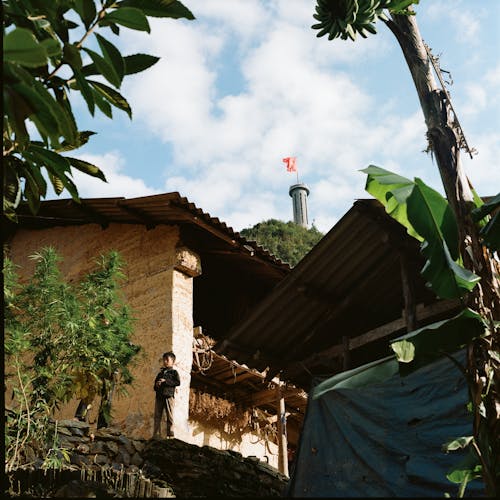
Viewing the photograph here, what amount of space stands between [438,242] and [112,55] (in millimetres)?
2552

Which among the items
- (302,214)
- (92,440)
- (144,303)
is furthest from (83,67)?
(302,214)

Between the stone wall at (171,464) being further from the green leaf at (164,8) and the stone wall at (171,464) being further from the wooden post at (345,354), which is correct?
the green leaf at (164,8)

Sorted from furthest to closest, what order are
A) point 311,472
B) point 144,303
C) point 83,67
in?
point 144,303, point 311,472, point 83,67

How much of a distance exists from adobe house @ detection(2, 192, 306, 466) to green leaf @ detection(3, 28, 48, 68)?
7.82 m

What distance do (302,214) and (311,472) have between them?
42807 millimetres

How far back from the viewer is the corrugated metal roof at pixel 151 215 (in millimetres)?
10508

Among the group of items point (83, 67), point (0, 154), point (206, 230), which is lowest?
point (0, 154)

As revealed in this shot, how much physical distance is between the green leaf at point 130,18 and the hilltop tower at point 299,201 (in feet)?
147

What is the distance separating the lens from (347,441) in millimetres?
5434

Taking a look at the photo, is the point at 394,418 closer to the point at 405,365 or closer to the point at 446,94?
the point at 405,365

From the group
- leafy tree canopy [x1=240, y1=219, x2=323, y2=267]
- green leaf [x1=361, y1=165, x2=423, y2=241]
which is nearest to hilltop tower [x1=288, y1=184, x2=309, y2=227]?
leafy tree canopy [x1=240, y1=219, x2=323, y2=267]

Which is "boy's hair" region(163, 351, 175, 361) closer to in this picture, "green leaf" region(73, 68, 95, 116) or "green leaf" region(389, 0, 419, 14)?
"green leaf" region(389, 0, 419, 14)

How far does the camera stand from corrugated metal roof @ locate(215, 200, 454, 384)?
22.3 ft

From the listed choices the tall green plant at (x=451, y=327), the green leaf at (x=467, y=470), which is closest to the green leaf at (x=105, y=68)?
the tall green plant at (x=451, y=327)
